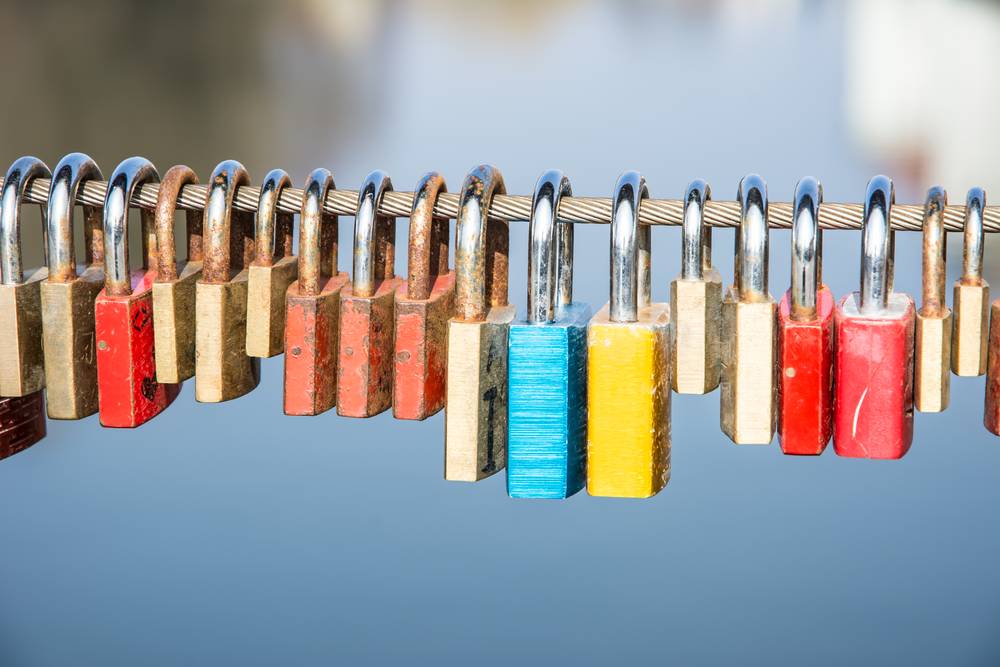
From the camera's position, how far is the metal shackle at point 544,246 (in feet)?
2.04

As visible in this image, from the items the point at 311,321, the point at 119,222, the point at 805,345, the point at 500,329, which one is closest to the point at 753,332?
the point at 805,345

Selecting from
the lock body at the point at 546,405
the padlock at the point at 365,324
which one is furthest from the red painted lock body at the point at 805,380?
the padlock at the point at 365,324

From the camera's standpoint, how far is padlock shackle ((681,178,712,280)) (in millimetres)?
631

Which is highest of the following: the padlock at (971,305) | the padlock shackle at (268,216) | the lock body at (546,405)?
the padlock shackle at (268,216)

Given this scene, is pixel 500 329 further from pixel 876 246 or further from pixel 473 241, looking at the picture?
pixel 876 246

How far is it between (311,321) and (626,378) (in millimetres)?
185

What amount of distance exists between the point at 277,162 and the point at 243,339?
247 centimetres

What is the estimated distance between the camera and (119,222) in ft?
2.22

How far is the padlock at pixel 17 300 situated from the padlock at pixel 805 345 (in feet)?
1.41

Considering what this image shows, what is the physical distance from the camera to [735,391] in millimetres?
638

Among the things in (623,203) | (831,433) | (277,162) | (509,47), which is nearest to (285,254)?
(623,203)

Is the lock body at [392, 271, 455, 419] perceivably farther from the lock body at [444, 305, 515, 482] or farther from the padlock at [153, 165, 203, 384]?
the padlock at [153, 165, 203, 384]

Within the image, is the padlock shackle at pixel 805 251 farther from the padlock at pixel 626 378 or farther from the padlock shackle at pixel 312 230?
the padlock shackle at pixel 312 230

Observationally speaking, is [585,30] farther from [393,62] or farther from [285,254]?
[285,254]
